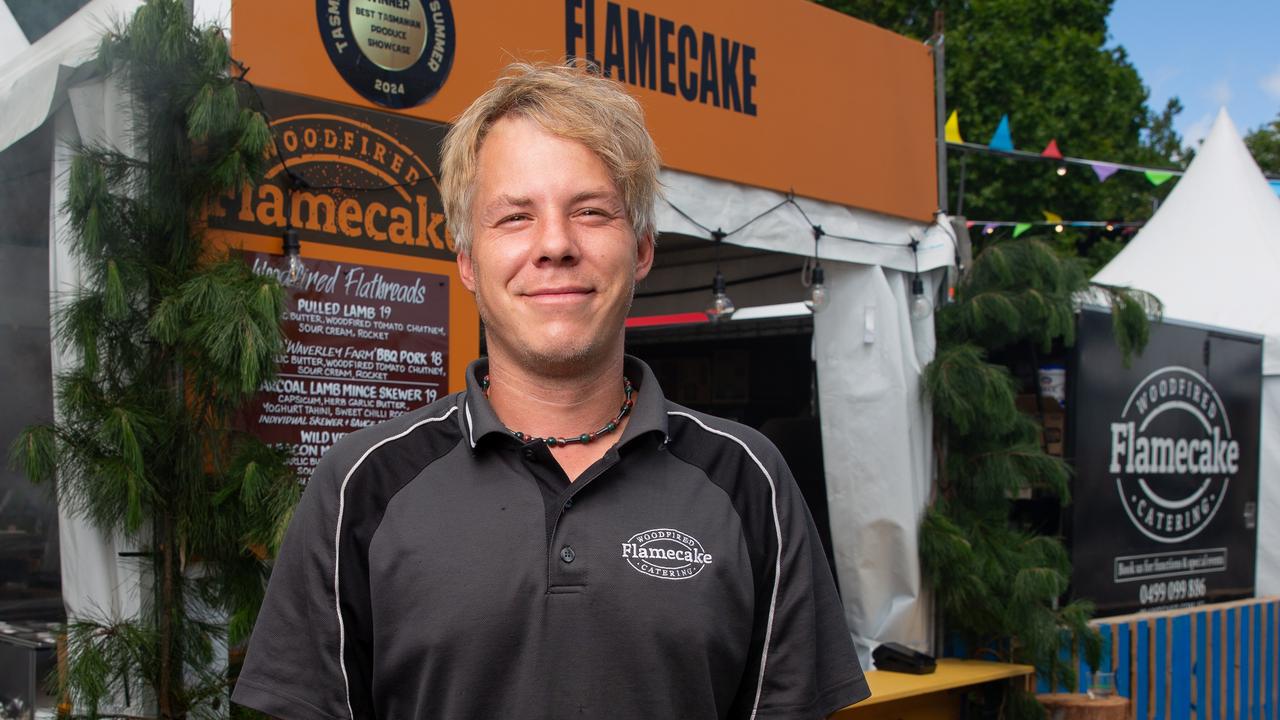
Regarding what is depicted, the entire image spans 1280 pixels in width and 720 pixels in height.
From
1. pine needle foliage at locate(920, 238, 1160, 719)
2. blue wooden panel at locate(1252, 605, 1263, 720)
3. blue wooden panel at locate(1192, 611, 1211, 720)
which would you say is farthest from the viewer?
blue wooden panel at locate(1252, 605, 1263, 720)

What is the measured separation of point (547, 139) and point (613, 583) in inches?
23.8

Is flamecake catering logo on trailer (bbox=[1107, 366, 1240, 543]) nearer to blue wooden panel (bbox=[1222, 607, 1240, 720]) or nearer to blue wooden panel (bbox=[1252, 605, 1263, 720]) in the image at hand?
blue wooden panel (bbox=[1222, 607, 1240, 720])

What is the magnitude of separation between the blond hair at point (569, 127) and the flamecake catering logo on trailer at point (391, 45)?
1.97 meters

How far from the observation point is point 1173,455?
6.55m

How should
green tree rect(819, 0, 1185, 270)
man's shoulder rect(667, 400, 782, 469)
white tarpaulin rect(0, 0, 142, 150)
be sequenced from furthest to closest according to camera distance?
1. green tree rect(819, 0, 1185, 270)
2. white tarpaulin rect(0, 0, 142, 150)
3. man's shoulder rect(667, 400, 782, 469)

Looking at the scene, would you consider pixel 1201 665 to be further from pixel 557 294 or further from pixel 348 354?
pixel 557 294

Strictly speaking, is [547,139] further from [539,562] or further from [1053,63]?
[1053,63]

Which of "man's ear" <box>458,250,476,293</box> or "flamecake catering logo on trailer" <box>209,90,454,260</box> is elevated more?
"flamecake catering logo on trailer" <box>209,90,454,260</box>

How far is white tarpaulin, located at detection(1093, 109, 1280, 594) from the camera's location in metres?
7.41

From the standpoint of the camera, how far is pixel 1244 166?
28.9 ft

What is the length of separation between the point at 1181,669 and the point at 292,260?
206 inches

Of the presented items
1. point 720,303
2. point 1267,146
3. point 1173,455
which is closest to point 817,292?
point 720,303

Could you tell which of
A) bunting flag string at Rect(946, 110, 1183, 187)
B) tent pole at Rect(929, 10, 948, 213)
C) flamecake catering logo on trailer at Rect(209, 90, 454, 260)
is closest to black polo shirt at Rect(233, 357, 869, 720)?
flamecake catering logo on trailer at Rect(209, 90, 454, 260)

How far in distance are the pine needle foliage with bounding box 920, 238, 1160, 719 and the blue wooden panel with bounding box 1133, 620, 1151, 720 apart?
0.52 m
